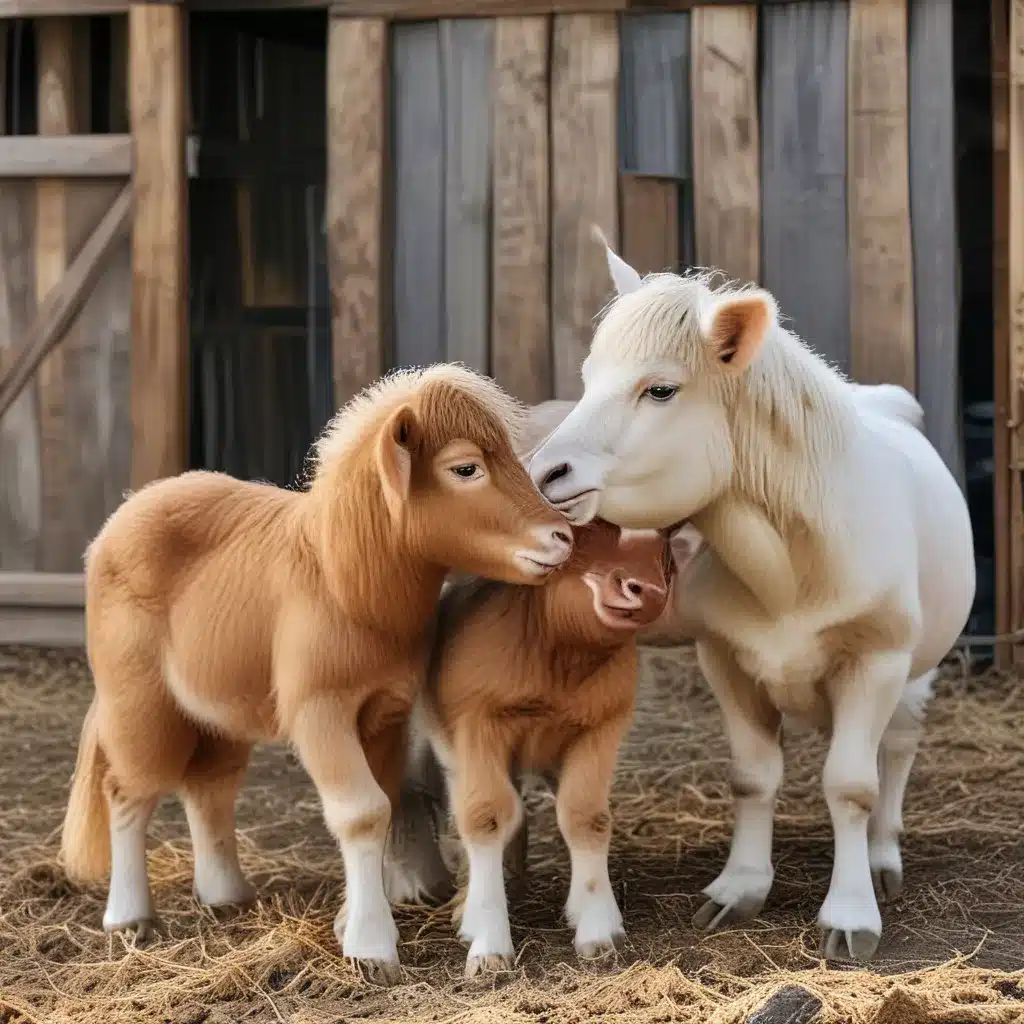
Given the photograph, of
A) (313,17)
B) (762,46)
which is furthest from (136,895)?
(313,17)

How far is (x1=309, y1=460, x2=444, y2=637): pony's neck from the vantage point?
11.2 feet

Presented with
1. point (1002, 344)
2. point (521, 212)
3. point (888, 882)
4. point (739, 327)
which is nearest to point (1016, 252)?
point (1002, 344)

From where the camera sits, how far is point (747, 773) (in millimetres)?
3857

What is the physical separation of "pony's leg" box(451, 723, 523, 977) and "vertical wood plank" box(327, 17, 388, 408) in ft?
9.13

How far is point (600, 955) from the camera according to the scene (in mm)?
3443

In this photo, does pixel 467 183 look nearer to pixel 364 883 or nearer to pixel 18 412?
pixel 18 412

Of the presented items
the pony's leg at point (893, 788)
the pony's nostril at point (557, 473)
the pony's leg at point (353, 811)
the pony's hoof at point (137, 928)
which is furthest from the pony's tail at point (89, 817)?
the pony's leg at point (893, 788)

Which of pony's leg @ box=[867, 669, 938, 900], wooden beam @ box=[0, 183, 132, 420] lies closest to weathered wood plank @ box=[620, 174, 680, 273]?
wooden beam @ box=[0, 183, 132, 420]

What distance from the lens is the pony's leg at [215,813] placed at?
395 cm

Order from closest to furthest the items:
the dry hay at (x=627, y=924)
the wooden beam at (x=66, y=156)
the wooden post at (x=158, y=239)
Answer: the dry hay at (x=627, y=924) < the wooden post at (x=158, y=239) < the wooden beam at (x=66, y=156)

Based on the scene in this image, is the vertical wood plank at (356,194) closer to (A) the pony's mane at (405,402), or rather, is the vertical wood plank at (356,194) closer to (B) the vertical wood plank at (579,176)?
(B) the vertical wood plank at (579,176)

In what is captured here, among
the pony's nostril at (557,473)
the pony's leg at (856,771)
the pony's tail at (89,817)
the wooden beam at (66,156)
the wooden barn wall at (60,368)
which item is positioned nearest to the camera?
the pony's nostril at (557,473)

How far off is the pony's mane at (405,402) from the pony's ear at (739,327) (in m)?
0.47

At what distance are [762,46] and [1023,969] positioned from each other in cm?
367
